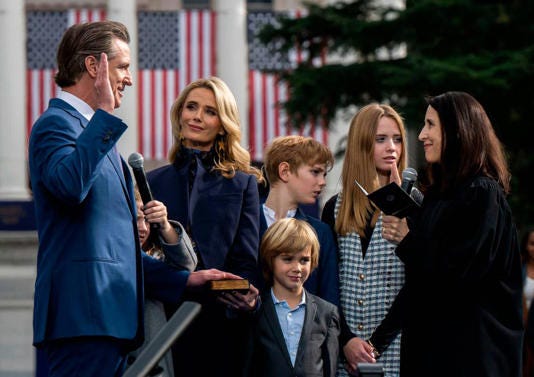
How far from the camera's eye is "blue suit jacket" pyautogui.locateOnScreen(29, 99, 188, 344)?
390 cm

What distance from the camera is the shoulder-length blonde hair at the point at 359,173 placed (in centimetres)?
545

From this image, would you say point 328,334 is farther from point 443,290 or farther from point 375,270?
point 443,290

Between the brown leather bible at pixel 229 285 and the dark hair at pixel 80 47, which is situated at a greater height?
the dark hair at pixel 80 47

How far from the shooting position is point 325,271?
541 centimetres

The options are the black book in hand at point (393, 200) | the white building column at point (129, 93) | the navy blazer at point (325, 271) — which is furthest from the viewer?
the white building column at point (129, 93)

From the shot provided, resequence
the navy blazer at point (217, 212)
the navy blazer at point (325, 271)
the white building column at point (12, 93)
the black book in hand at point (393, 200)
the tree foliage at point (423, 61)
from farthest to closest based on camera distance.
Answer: the white building column at point (12, 93) → the tree foliage at point (423, 61) → the navy blazer at point (325, 271) → the navy blazer at point (217, 212) → the black book in hand at point (393, 200)

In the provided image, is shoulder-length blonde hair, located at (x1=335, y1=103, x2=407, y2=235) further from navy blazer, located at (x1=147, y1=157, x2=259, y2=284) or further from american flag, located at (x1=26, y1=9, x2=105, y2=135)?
american flag, located at (x1=26, y1=9, x2=105, y2=135)

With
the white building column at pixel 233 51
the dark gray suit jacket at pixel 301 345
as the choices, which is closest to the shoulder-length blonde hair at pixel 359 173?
the dark gray suit jacket at pixel 301 345

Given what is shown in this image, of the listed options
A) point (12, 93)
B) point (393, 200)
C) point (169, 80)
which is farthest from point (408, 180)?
point (12, 93)

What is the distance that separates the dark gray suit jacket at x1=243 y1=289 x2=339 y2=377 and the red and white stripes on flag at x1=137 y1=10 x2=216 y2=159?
76.9 ft

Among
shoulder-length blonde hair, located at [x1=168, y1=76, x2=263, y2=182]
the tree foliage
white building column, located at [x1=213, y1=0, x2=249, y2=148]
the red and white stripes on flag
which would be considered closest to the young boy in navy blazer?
shoulder-length blonde hair, located at [x1=168, y1=76, x2=263, y2=182]

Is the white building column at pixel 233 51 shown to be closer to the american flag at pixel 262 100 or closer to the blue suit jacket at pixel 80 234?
the american flag at pixel 262 100

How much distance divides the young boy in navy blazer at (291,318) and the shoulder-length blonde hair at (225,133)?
326 mm

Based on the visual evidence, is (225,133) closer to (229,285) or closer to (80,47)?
(229,285)
